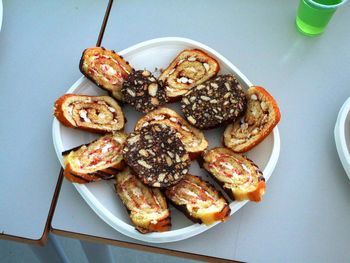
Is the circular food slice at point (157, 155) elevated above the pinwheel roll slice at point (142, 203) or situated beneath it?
elevated above

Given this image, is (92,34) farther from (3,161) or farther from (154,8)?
(3,161)

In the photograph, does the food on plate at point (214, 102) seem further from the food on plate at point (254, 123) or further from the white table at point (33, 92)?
the white table at point (33, 92)

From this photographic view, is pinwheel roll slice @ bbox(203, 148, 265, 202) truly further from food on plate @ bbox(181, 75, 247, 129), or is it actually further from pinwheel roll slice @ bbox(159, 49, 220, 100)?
pinwheel roll slice @ bbox(159, 49, 220, 100)

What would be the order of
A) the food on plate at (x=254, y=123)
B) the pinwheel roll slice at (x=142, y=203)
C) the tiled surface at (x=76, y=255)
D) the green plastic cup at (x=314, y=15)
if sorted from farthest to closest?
1. the tiled surface at (x=76, y=255)
2. the green plastic cup at (x=314, y=15)
3. the food on plate at (x=254, y=123)
4. the pinwheel roll slice at (x=142, y=203)

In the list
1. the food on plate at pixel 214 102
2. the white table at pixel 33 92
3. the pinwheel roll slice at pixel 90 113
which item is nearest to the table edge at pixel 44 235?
the white table at pixel 33 92

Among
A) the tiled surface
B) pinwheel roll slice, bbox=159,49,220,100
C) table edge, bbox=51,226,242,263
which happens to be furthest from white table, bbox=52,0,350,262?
the tiled surface

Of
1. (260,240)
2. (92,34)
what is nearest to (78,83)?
(92,34)
